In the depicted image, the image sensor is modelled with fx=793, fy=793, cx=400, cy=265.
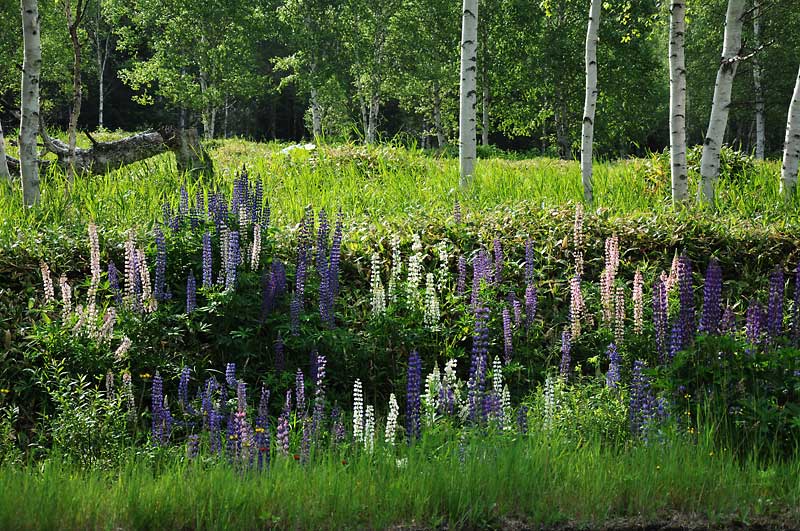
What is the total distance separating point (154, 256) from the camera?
6.55 m

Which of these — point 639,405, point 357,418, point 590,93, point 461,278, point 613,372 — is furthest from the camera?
point 590,93

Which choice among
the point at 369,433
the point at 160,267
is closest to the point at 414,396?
the point at 369,433

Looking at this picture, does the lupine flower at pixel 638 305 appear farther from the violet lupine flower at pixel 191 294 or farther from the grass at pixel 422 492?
the violet lupine flower at pixel 191 294

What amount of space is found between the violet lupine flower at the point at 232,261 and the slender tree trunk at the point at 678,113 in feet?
18.3

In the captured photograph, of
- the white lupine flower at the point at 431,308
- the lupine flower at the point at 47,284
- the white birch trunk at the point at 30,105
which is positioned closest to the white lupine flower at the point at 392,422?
the white lupine flower at the point at 431,308

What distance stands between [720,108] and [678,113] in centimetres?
65

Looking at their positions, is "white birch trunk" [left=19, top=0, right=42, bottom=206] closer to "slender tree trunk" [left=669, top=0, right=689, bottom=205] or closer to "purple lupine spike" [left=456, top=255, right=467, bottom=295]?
"purple lupine spike" [left=456, top=255, right=467, bottom=295]

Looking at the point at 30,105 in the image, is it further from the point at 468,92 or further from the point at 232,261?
the point at 468,92

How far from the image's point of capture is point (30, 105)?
8219 mm

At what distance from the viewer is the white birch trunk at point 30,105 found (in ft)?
26.5

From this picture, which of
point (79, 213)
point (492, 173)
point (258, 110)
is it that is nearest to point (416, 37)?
point (258, 110)

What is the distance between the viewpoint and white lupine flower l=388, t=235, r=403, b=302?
623 centimetres

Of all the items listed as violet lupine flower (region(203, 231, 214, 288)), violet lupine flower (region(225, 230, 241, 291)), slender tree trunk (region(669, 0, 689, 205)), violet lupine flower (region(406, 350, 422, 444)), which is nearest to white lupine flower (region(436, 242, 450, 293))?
violet lupine flower (region(225, 230, 241, 291))

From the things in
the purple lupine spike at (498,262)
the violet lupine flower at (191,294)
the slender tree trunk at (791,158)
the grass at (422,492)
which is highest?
the slender tree trunk at (791,158)
